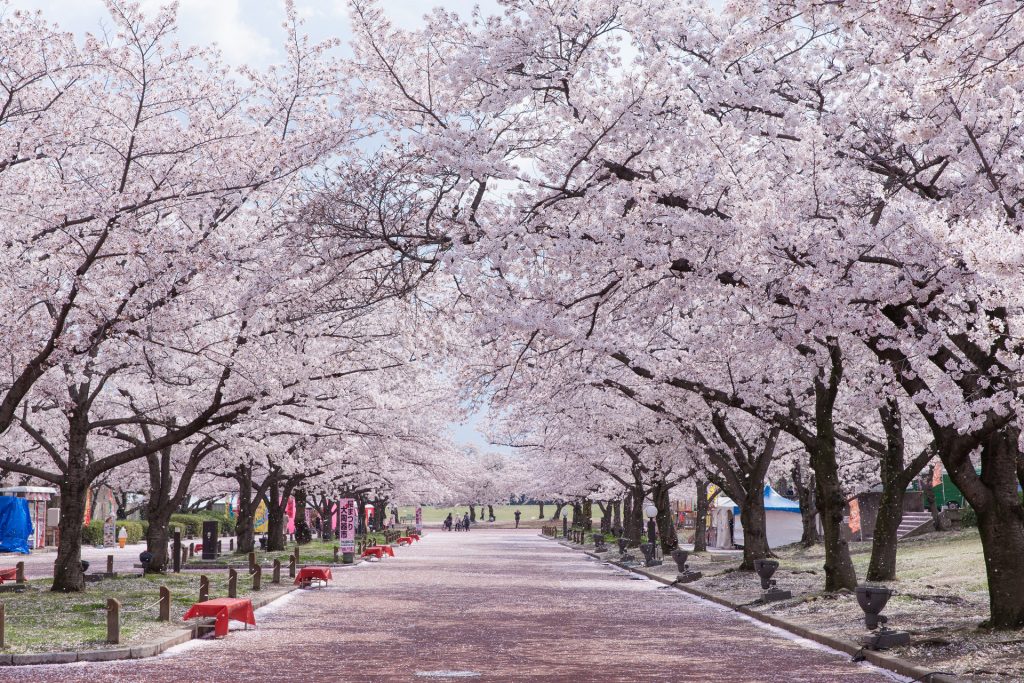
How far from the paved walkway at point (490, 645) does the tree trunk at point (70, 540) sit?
180 inches

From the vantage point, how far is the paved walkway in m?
11.5

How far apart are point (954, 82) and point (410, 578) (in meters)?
26.3

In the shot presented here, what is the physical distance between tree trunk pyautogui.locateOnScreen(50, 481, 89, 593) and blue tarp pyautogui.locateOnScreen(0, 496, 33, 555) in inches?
983

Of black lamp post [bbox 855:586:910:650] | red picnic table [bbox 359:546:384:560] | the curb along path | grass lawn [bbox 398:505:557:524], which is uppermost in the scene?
black lamp post [bbox 855:586:910:650]

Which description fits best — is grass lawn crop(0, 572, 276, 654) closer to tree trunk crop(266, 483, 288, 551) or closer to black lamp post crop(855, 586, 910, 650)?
black lamp post crop(855, 586, 910, 650)

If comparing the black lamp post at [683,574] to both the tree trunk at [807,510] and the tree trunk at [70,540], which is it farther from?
the tree trunk at [70,540]

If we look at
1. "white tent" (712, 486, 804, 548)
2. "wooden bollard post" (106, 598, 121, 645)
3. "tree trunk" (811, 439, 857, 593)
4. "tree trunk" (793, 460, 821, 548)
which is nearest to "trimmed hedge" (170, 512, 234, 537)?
"white tent" (712, 486, 804, 548)

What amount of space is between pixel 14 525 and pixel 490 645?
38099 millimetres

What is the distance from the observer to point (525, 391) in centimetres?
2400

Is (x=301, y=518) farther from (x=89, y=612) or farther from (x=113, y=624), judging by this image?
(x=113, y=624)

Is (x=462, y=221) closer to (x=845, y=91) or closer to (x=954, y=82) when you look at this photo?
(x=845, y=91)

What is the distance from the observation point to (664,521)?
4331 cm

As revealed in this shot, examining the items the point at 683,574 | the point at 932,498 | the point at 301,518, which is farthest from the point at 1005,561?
the point at 301,518

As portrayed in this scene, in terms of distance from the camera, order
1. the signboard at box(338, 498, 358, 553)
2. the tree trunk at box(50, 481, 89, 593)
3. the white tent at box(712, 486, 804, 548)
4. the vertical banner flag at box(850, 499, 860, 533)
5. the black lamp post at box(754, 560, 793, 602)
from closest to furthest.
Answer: the black lamp post at box(754, 560, 793, 602), the tree trunk at box(50, 481, 89, 593), the signboard at box(338, 498, 358, 553), the vertical banner flag at box(850, 499, 860, 533), the white tent at box(712, 486, 804, 548)
